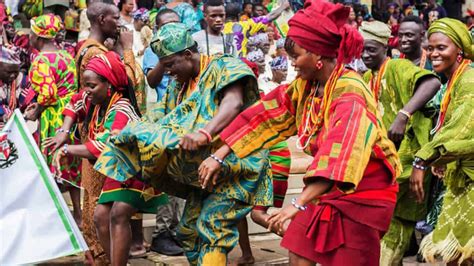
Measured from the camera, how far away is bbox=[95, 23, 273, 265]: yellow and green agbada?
5.83 metres

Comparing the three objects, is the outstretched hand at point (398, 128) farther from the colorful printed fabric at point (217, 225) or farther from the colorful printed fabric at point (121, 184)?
the colorful printed fabric at point (121, 184)

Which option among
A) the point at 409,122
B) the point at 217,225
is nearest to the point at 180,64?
the point at 217,225

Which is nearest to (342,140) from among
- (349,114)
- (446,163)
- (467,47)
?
(349,114)

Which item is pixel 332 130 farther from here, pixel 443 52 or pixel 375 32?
pixel 375 32

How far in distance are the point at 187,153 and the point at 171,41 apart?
2.41 ft

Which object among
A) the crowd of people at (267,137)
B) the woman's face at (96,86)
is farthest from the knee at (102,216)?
the woman's face at (96,86)

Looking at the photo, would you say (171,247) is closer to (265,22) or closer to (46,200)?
(46,200)

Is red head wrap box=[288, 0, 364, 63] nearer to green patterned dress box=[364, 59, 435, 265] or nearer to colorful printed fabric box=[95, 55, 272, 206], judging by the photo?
colorful printed fabric box=[95, 55, 272, 206]

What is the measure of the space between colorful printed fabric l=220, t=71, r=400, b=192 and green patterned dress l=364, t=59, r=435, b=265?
1.95 m

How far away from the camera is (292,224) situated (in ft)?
16.7

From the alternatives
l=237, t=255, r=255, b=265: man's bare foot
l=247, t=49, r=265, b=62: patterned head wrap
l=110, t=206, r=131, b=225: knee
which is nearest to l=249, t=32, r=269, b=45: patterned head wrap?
l=247, t=49, r=265, b=62: patterned head wrap

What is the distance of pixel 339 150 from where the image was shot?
14.9ft

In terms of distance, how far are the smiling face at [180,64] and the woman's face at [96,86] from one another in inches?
25.3

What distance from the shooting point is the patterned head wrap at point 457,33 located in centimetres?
620
